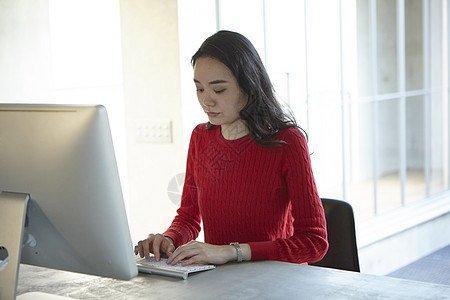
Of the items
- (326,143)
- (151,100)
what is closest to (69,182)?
(151,100)

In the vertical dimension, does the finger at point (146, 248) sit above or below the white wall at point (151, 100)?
below

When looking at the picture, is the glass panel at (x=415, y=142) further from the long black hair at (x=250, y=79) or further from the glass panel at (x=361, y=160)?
the long black hair at (x=250, y=79)

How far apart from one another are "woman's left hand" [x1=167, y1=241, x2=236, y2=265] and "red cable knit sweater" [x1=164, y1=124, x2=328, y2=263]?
0.30ft

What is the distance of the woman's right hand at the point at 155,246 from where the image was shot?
163 centimetres

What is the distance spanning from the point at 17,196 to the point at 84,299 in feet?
1.03

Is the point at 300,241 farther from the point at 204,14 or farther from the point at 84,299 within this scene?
the point at 204,14

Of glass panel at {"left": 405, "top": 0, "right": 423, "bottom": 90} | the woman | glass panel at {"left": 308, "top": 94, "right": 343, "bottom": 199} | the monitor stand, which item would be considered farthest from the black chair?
glass panel at {"left": 405, "top": 0, "right": 423, "bottom": 90}

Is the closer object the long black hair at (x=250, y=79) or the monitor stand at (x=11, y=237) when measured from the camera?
the monitor stand at (x=11, y=237)

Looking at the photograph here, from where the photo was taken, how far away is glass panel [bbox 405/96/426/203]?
213 inches

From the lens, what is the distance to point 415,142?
5562 millimetres

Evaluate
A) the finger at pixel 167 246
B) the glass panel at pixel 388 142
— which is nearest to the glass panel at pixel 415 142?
the glass panel at pixel 388 142

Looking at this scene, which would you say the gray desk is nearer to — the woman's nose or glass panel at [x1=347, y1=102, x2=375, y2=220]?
the woman's nose

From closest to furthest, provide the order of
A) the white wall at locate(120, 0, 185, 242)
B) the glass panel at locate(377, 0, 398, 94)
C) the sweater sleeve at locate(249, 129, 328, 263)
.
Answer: the sweater sleeve at locate(249, 129, 328, 263)
the white wall at locate(120, 0, 185, 242)
the glass panel at locate(377, 0, 398, 94)

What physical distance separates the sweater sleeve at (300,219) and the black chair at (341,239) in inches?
10.7
